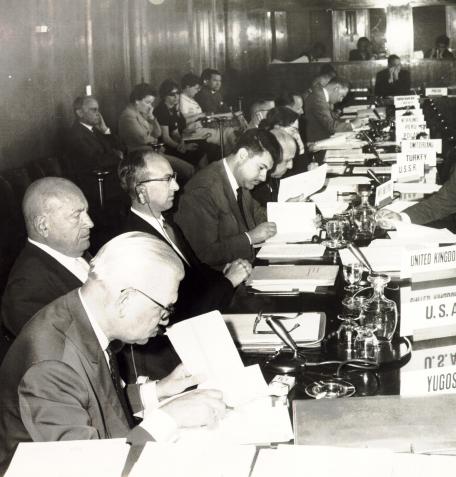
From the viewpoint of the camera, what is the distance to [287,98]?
635 centimetres

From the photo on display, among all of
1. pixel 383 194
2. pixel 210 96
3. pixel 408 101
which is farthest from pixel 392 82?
pixel 383 194

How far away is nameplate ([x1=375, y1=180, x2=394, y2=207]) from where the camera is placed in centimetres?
328

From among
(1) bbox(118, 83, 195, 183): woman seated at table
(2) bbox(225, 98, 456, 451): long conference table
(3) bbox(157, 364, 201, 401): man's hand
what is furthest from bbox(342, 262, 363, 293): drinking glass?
(1) bbox(118, 83, 195, 183): woman seated at table

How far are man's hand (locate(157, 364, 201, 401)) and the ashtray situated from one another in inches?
10.9

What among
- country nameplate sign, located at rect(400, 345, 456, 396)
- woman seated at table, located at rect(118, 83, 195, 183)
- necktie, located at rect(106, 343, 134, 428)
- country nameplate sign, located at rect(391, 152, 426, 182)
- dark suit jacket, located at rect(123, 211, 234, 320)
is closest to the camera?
country nameplate sign, located at rect(400, 345, 456, 396)

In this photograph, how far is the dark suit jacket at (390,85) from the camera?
501 inches

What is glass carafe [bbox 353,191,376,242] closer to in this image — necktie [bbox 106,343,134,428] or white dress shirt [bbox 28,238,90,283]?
white dress shirt [bbox 28,238,90,283]

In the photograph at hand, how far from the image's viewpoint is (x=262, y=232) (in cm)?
314

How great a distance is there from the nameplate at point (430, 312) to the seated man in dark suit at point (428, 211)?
5.25 ft

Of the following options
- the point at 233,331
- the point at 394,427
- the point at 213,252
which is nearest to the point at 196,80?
the point at 213,252

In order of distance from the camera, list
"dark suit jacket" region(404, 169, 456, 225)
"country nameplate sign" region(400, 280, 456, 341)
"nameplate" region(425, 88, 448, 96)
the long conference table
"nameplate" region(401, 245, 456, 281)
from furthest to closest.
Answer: "nameplate" region(425, 88, 448, 96)
"dark suit jacket" region(404, 169, 456, 225)
"nameplate" region(401, 245, 456, 281)
"country nameplate sign" region(400, 280, 456, 341)
the long conference table

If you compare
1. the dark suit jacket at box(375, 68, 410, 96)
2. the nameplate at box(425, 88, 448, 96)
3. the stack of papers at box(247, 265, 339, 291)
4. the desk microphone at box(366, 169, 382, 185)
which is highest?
the dark suit jacket at box(375, 68, 410, 96)

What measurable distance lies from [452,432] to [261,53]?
49.8 feet

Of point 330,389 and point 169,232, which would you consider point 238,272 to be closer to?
point 169,232
